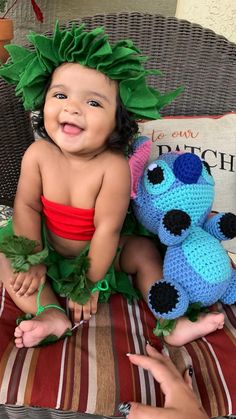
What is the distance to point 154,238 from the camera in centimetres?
128

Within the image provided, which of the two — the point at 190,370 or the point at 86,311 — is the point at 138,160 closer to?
the point at 86,311

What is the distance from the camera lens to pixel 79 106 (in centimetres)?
Answer: 98

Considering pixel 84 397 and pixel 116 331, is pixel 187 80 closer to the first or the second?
pixel 116 331

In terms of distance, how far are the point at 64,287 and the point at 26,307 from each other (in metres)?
0.10

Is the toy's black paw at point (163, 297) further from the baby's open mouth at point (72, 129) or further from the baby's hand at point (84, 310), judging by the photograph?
the baby's open mouth at point (72, 129)

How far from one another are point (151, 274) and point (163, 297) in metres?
0.18

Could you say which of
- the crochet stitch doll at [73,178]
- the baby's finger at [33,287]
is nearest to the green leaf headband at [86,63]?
the crochet stitch doll at [73,178]

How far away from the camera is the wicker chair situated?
1403 millimetres

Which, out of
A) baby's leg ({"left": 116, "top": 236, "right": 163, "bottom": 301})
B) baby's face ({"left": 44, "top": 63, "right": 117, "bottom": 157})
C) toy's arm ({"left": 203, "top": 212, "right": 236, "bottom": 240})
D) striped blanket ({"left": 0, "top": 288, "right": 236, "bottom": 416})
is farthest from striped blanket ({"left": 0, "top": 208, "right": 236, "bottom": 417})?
baby's face ({"left": 44, "top": 63, "right": 117, "bottom": 157})

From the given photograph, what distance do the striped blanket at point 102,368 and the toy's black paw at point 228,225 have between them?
0.22m

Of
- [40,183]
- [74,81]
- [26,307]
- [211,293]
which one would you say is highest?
[74,81]

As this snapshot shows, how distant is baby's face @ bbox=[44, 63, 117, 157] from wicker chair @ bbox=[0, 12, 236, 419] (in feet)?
1.38

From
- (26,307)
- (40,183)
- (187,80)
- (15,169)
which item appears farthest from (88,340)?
(187,80)

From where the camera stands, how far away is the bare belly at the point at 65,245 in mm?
1192
